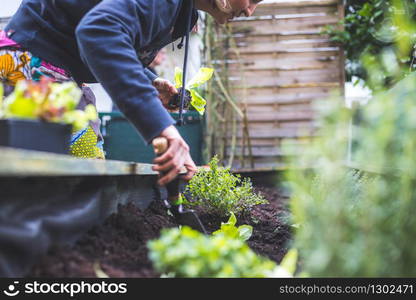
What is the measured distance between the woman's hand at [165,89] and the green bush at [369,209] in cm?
152

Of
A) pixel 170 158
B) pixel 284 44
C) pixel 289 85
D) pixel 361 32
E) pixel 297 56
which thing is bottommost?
pixel 289 85

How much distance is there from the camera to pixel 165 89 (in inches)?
91.0

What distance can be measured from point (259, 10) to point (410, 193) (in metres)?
4.57

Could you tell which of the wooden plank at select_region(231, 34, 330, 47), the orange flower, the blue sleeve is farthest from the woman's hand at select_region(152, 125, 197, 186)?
the wooden plank at select_region(231, 34, 330, 47)

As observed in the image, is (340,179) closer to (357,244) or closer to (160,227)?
(357,244)

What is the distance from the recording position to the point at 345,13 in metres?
5.30

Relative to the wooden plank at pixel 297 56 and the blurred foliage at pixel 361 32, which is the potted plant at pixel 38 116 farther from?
the wooden plank at pixel 297 56

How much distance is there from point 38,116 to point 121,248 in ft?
1.45

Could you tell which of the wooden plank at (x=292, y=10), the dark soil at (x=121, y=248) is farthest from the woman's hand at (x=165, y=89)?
the wooden plank at (x=292, y=10)

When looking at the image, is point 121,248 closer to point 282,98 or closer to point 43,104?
point 43,104

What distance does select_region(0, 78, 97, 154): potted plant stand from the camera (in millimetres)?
1013

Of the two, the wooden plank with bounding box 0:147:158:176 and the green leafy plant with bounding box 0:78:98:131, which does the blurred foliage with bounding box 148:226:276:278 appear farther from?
the green leafy plant with bounding box 0:78:98:131

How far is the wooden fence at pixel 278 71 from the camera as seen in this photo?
16.4 ft

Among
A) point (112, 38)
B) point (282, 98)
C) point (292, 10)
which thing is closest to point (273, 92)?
point (282, 98)
